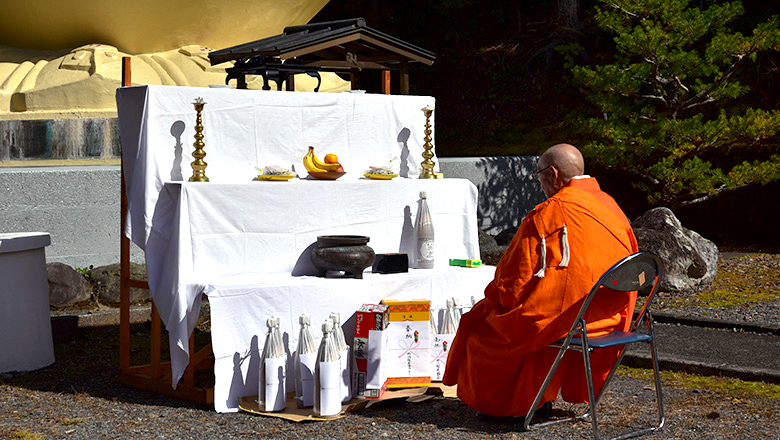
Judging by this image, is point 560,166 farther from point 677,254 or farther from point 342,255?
point 677,254

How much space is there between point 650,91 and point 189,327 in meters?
7.17

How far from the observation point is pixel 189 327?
13.7 ft

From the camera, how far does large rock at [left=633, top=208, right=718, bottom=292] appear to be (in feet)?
23.3

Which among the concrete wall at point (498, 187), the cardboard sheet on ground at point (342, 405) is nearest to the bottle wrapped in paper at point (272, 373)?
the cardboard sheet on ground at point (342, 405)

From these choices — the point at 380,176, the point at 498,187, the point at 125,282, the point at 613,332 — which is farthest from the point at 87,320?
the point at 498,187

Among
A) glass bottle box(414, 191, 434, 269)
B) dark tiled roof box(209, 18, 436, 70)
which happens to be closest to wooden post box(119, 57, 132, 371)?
dark tiled roof box(209, 18, 436, 70)

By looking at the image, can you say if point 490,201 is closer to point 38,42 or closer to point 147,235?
point 38,42

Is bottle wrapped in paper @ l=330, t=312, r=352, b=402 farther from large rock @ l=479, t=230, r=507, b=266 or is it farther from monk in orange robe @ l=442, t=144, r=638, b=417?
large rock @ l=479, t=230, r=507, b=266

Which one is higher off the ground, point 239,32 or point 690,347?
point 239,32

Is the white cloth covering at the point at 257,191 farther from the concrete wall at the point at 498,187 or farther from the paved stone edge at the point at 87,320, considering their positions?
the concrete wall at the point at 498,187

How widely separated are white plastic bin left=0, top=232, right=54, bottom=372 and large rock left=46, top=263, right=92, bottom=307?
1.18m

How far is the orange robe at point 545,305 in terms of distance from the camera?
12.1ft

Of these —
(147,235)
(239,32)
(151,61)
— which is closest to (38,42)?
(151,61)

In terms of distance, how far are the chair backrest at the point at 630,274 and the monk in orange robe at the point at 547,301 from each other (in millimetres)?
189
